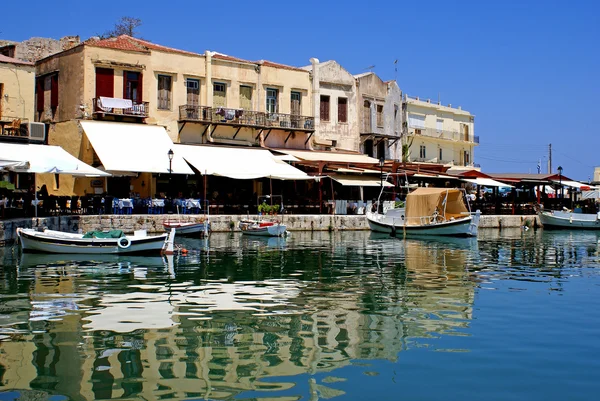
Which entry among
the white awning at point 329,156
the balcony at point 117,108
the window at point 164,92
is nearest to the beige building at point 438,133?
the white awning at point 329,156

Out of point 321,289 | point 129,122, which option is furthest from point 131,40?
point 321,289

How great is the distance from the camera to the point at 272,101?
3944 centimetres

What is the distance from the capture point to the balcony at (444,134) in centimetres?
5338

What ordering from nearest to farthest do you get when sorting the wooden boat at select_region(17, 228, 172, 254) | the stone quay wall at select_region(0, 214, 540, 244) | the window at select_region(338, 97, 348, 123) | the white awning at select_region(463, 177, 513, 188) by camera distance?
the wooden boat at select_region(17, 228, 172, 254), the stone quay wall at select_region(0, 214, 540, 244), the white awning at select_region(463, 177, 513, 188), the window at select_region(338, 97, 348, 123)

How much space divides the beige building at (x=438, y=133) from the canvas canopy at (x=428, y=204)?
17.3 metres

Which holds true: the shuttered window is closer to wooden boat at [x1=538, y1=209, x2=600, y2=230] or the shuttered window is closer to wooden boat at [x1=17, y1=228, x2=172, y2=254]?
wooden boat at [x1=538, y1=209, x2=600, y2=230]

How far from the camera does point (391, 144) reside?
4631 cm

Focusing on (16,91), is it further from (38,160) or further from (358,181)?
(358,181)

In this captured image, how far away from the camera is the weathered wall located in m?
29.9

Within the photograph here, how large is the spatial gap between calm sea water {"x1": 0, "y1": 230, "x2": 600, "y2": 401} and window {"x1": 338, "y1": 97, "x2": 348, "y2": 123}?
24.1m

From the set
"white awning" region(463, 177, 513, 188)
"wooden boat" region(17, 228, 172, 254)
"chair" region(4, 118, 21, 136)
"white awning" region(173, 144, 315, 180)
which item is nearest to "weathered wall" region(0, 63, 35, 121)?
"chair" region(4, 118, 21, 136)

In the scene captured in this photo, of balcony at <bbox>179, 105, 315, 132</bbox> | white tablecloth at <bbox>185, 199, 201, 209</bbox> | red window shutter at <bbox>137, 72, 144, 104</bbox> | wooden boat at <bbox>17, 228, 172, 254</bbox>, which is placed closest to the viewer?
wooden boat at <bbox>17, 228, 172, 254</bbox>

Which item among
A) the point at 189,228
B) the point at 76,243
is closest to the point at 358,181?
the point at 189,228

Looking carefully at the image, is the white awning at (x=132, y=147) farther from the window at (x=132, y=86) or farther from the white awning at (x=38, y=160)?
the white awning at (x=38, y=160)
